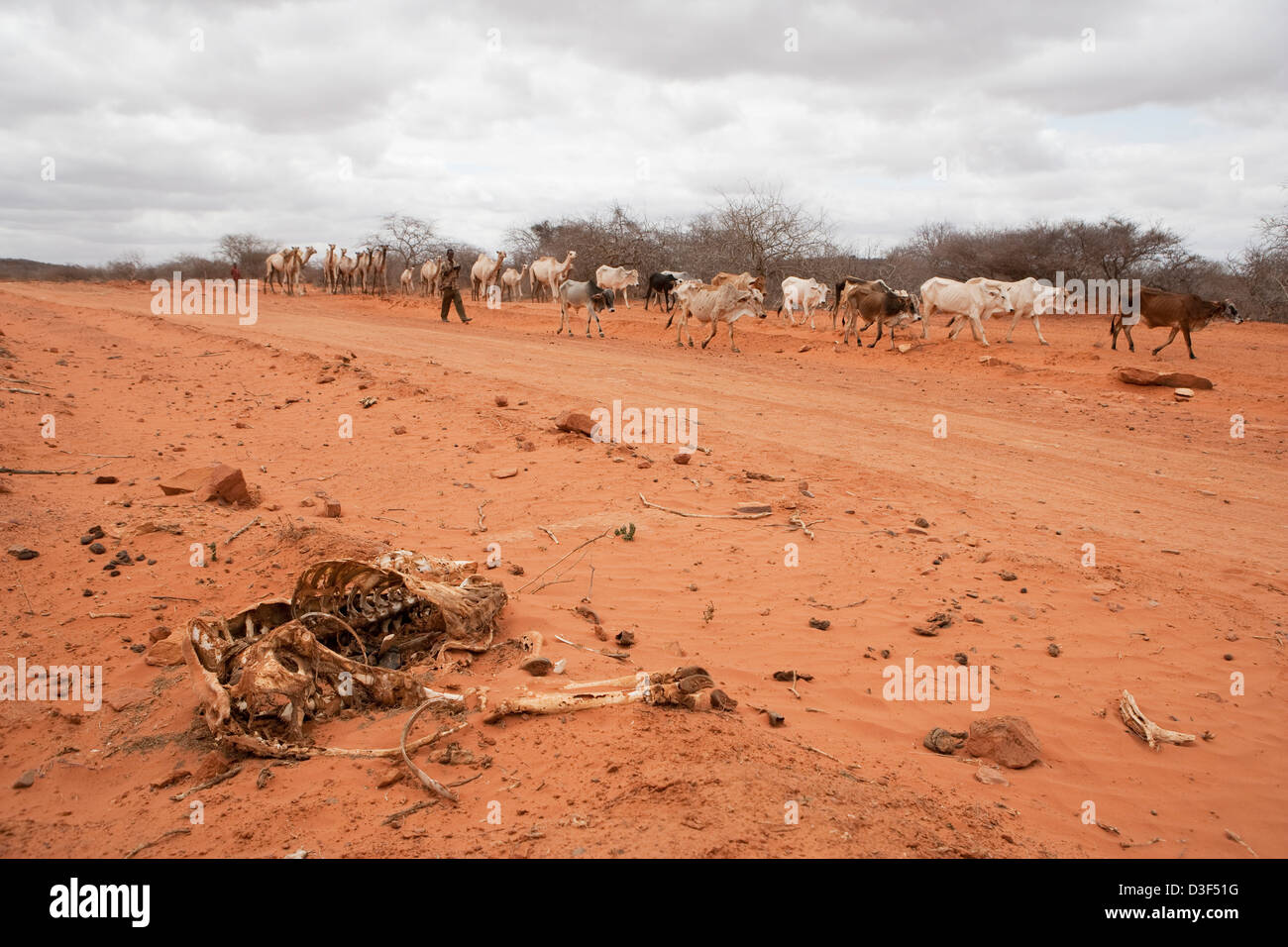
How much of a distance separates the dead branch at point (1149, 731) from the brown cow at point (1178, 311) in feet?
49.3

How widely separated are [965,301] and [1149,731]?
54.0 ft

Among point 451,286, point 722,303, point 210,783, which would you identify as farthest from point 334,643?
point 451,286

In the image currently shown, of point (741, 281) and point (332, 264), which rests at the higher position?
point (332, 264)

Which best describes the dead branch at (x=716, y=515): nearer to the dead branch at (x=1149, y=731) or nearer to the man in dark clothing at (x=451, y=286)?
the dead branch at (x=1149, y=731)

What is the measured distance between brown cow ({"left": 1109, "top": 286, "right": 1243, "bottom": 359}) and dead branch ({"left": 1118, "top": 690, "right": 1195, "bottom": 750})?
49.3 ft

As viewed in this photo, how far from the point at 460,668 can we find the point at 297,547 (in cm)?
190

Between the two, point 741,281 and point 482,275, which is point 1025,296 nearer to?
point 741,281

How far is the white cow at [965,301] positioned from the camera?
18.6m

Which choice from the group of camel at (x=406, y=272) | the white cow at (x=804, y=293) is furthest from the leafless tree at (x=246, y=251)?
the white cow at (x=804, y=293)

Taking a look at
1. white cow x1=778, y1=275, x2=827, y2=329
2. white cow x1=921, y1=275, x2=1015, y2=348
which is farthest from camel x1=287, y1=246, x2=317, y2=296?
white cow x1=921, y1=275, x2=1015, y2=348

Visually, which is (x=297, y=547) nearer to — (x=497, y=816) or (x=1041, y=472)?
(x=497, y=816)

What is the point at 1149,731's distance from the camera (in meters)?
3.97
